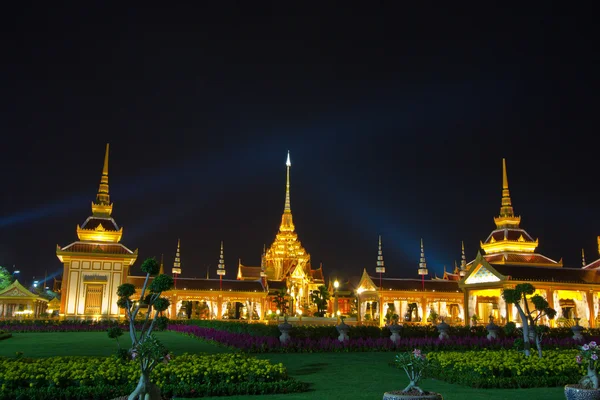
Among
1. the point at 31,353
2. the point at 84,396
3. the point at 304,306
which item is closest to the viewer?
the point at 84,396

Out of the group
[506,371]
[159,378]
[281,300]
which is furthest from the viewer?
[281,300]

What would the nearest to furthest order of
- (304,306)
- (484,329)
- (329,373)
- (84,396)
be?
(84,396), (329,373), (484,329), (304,306)

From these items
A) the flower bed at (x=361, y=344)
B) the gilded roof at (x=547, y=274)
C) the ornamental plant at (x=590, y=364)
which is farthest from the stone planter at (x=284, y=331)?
the gilded roof at (x=547, y=274)

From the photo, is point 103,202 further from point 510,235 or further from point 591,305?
point 591,305

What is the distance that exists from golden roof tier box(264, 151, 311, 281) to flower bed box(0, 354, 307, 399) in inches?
2088

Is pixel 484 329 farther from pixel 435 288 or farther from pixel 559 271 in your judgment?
pixel 435 288

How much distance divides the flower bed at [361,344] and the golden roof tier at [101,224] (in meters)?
29.0

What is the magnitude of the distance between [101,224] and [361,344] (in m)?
35.0

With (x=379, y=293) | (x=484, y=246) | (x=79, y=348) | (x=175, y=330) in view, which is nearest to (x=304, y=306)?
(x=379, y=293)

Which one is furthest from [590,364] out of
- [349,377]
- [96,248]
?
[96,248]

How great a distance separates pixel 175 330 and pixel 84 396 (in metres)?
28.2

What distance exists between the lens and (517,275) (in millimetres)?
37875

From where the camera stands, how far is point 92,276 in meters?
47.7

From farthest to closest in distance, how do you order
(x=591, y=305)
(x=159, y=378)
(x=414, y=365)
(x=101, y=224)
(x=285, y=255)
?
1. (x=285, y=255)
2. (x=101, y=224)
3. (x=591, y=305)
4. (x=159, y=378)
5. (x=414, y=365)
